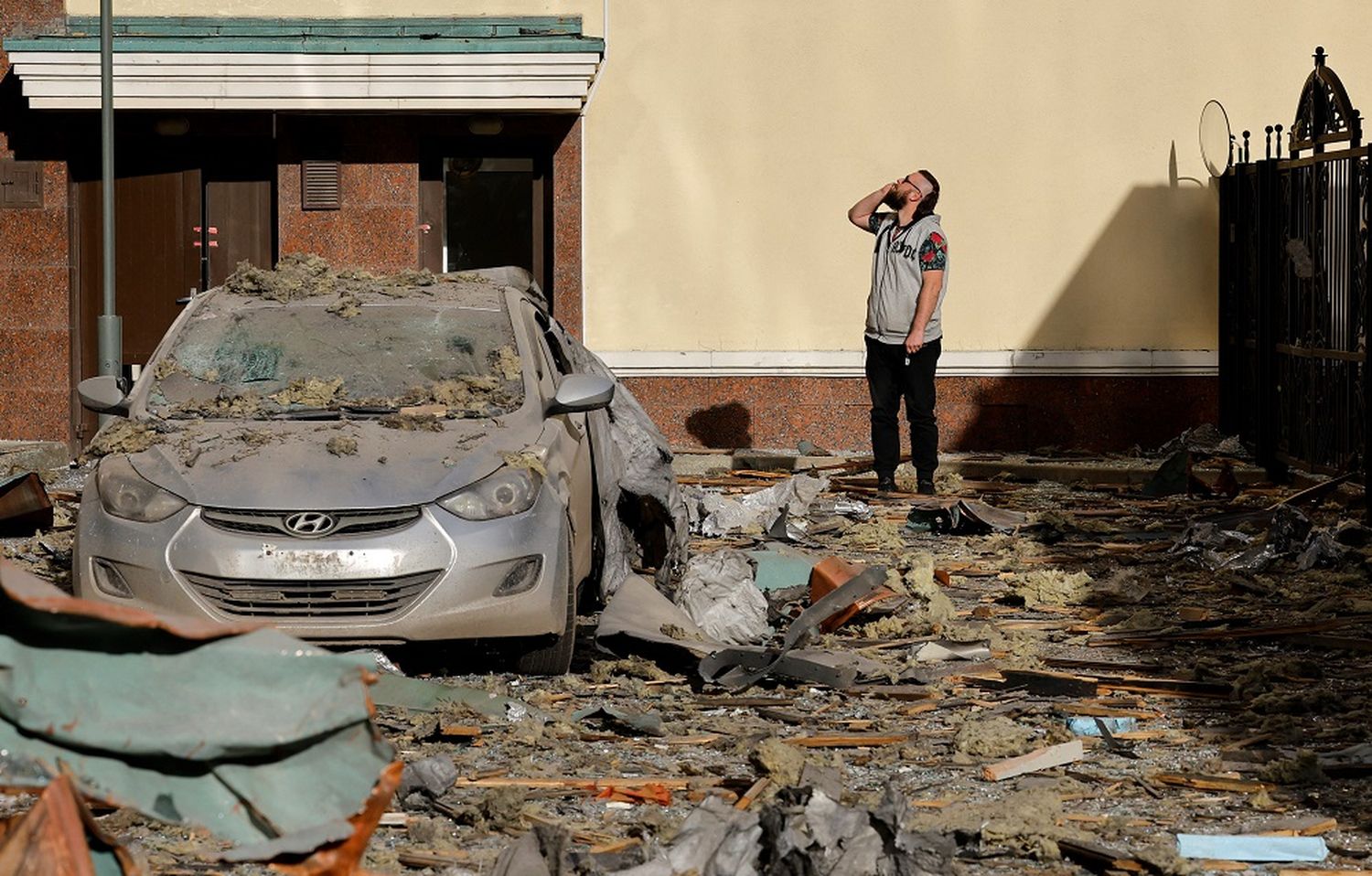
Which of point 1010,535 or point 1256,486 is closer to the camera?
point 1010,535

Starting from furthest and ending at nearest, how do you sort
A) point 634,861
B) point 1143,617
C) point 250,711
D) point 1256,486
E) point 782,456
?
point 782,456 → point 1256,486 → point 1143,617 → point 634,861 → point 250,711

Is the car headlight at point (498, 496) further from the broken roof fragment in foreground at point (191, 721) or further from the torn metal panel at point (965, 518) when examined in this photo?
the torn metal panel at point (965, 518)

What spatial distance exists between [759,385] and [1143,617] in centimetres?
841

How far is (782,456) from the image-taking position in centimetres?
1623

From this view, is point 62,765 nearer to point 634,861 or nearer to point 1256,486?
point 634,861

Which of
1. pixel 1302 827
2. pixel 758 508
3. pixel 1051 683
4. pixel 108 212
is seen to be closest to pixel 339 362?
pixel 1051 683

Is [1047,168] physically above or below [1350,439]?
above

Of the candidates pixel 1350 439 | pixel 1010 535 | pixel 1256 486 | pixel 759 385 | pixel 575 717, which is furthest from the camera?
pixel 759 385

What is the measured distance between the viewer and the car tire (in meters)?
7.74

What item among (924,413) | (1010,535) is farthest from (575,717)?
(924,413)

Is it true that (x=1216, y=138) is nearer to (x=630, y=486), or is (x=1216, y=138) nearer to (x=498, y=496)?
(x=630, y=486)

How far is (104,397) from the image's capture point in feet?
27.6

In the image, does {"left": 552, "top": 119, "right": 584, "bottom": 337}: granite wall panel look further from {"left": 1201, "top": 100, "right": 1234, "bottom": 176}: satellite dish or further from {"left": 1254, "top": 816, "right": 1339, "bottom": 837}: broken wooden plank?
{"left": 1254, "top": 816, "right": 1339, "bottom": 837}: broken wooden plank

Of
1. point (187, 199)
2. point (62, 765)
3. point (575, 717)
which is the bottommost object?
point (575, 717)
